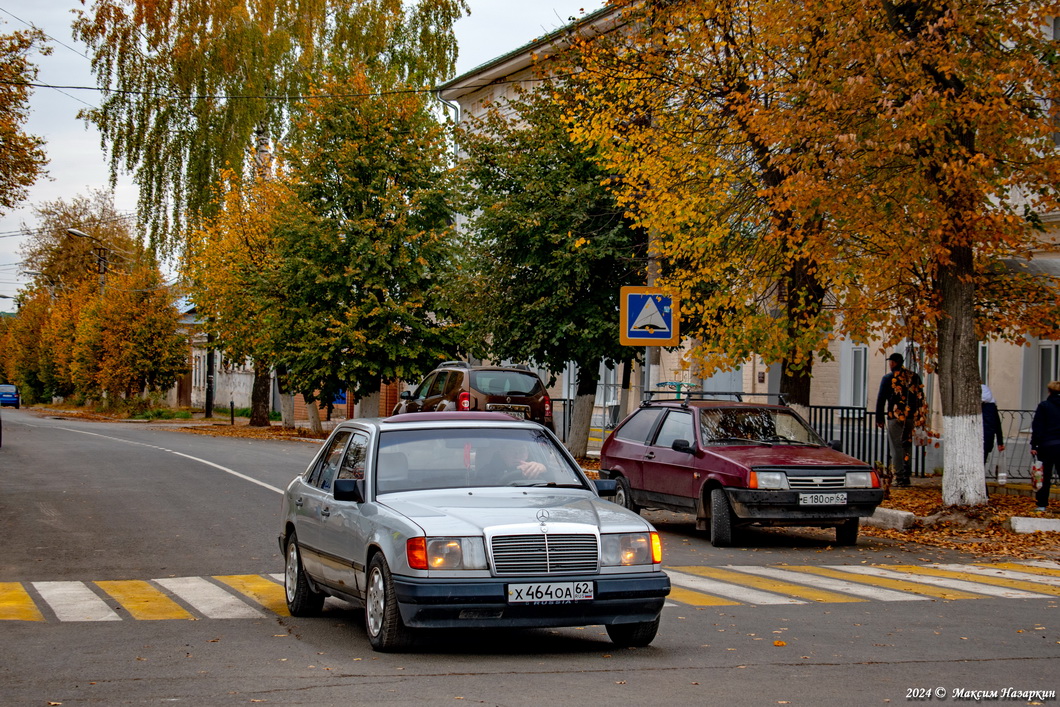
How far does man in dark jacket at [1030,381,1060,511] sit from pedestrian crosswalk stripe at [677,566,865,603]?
20.0 feet

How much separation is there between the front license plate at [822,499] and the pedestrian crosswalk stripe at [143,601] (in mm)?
6786

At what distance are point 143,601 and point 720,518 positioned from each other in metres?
6.58

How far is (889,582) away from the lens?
1169 centimetres

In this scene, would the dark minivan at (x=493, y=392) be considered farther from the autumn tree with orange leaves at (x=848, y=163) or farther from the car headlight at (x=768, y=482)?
the car headlight at (x=768, y=482)

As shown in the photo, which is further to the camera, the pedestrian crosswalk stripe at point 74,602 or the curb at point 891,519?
the curb at point 891,519

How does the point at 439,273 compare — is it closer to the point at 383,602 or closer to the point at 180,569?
the point at 180,569

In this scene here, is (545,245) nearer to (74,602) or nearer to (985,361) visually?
(985,361)

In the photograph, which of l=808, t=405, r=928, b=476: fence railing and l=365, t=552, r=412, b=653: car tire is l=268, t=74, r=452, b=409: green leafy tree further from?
l=365, t=552, r=412, b=653: car tire

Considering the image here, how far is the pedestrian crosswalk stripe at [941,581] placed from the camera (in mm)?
10984

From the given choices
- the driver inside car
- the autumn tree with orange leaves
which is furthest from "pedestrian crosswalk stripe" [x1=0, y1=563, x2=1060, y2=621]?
the autumn tree with orange leaves

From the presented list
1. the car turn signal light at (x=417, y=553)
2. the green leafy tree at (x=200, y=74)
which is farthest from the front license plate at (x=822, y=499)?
the green leafy tree at (x=200, y=74)

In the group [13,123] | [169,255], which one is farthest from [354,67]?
[13,123]

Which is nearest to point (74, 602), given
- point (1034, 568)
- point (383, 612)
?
point (383, 612)

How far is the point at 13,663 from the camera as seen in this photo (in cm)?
759
